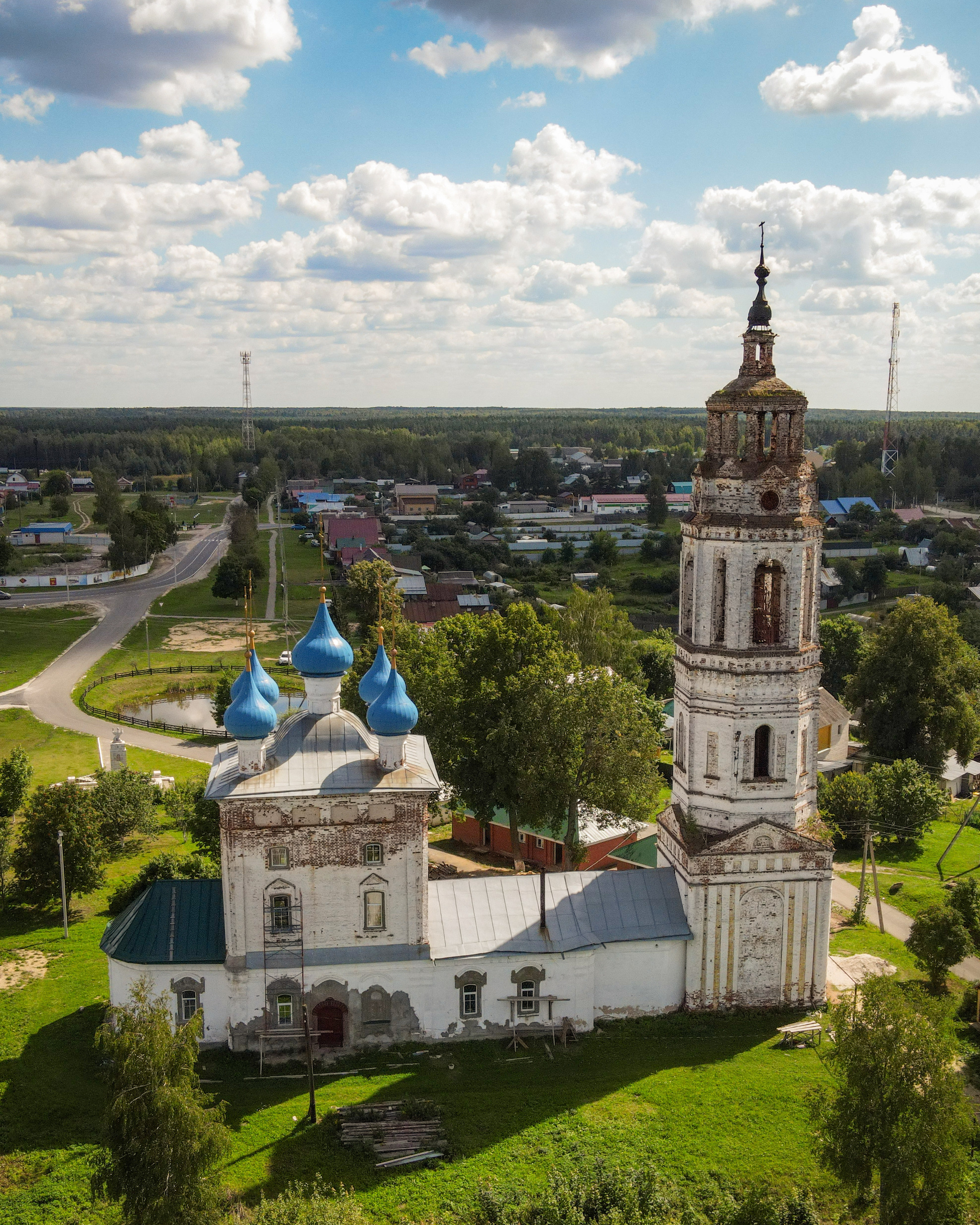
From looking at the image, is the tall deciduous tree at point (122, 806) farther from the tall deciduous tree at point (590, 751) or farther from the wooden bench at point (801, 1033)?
the wooden bench at point (801, 1033)

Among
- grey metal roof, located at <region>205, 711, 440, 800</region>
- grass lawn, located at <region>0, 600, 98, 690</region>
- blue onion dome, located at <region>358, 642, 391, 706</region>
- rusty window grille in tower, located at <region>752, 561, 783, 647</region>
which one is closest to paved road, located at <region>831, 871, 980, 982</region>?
rusty window grille in tower, located at <region>752, 561, 783, 647</region>

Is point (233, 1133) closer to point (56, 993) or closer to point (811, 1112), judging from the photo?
point (56, 993)

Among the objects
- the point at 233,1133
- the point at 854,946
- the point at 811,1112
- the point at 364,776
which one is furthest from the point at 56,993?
the point at 854,946

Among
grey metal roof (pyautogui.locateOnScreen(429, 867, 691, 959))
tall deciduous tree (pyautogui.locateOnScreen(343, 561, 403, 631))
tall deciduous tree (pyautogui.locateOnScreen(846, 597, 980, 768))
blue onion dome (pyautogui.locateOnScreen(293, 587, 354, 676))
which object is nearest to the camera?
grey metal roof (pyautogui.locateOnScreen(429, 867, 691, 959))

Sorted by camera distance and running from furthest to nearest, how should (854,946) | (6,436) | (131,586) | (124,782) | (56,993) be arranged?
(6,436), (131,586), (124,782), (854,946), (56,993)

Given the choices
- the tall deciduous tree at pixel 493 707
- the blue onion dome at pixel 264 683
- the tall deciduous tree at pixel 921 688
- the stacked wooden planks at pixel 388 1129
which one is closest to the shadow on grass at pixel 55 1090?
the stacked wooden planks at pixel 388 1129

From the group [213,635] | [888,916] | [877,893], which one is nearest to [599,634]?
[888,916]

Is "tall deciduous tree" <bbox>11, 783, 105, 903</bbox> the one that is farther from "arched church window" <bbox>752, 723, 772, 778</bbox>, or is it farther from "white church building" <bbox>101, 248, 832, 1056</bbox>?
"arched church window" <bbox>752, 723, 772, 778</bbox>
